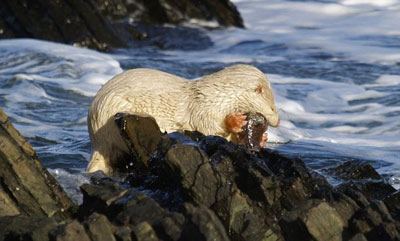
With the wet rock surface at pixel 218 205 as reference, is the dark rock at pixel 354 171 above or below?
below

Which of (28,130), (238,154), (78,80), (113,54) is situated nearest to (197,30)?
(113,54)

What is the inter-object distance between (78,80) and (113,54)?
2.40 metres

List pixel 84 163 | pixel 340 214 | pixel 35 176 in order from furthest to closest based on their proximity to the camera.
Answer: pixel 84 163 → pixel 35 176 → pixel 340 214

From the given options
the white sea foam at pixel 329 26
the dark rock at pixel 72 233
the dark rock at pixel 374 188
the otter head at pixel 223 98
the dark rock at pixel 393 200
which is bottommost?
the white sea foam at pixel 329 26

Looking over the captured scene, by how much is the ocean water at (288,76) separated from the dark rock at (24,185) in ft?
1.85

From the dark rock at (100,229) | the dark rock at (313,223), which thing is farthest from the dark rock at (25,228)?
the dark rock at (313,223)

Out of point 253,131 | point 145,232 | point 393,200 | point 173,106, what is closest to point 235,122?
point 253,131

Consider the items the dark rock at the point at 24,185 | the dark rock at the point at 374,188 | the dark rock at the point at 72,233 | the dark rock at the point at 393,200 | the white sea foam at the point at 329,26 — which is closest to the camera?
the dark rock at the point at 72,233

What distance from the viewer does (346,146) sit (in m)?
9.44

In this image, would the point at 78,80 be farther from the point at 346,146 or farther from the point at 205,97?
the point at 205,97

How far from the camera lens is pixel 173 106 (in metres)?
6.81

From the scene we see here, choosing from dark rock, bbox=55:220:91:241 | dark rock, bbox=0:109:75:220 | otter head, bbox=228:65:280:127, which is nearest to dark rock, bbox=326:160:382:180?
otter head, bbox=228:65:280:127

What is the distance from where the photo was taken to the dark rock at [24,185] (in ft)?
16.3

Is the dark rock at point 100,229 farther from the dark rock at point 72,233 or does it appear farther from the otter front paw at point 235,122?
the otter front paw at point 235,122
